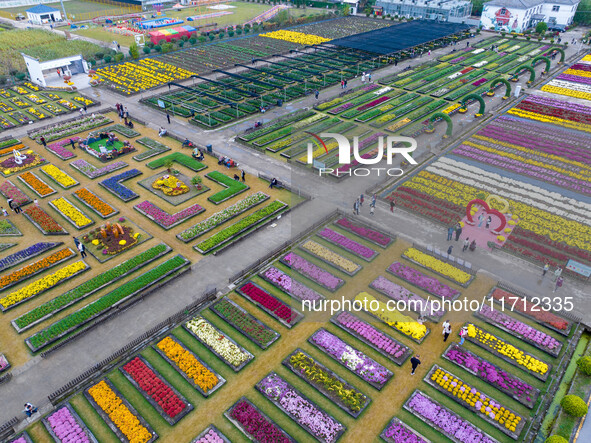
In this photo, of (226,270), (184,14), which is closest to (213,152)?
(226,270)

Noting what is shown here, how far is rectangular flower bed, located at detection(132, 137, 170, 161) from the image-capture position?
5388 centimetres

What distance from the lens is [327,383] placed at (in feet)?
90.6

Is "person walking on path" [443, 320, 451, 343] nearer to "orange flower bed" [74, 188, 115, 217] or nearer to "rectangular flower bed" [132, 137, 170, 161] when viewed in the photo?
"orange flower bed" [74, 188, 115, 217]

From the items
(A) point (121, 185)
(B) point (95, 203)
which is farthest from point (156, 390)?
(A) point (121, 185)

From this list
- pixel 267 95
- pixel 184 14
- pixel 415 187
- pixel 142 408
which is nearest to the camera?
pixel 142 408

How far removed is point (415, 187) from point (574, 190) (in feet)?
63.5

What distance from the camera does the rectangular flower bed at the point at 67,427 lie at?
80.5 ft

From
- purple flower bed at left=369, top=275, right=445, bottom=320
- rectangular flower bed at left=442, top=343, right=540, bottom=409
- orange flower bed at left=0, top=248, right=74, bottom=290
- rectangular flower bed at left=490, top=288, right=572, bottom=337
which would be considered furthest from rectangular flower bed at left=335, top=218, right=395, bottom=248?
orange flower bed at left=0, top=248, right=74, bottom=290

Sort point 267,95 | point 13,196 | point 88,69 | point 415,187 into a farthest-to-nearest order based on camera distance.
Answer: point 88,69, point 267,95, point 415,187, point 13,196

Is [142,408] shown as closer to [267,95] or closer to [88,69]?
[267,95]

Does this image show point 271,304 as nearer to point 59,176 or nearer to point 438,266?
point 438,266

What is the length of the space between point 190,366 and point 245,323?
17.1 feet

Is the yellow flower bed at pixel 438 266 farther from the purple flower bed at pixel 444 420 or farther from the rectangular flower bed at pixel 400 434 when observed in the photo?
the rectangular flower bed at pixel 400 434

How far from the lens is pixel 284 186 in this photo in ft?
158
